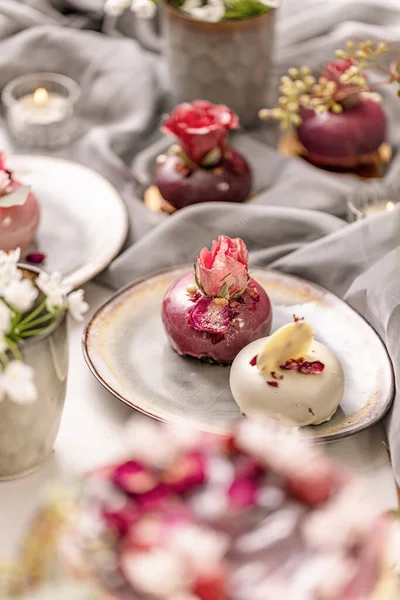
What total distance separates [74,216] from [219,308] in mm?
279

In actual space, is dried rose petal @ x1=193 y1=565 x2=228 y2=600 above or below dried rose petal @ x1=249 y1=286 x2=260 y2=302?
above

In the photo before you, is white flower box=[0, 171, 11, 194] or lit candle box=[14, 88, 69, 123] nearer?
white flower box=[0, 171, 11, 194]

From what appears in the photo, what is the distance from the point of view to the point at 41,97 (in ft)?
3.29

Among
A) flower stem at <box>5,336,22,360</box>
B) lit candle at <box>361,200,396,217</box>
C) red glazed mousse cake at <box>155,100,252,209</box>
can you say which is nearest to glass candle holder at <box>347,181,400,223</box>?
lit candle at <box>361,200,396,217</box>

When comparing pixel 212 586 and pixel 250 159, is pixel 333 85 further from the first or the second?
pixel 212 586

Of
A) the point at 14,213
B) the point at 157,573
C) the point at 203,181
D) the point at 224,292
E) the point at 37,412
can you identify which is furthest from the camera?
the point at 203,181

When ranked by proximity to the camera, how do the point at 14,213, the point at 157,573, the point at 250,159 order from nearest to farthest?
1. the point at 157,573
2. the point at 14,213
3. the point at 250,159

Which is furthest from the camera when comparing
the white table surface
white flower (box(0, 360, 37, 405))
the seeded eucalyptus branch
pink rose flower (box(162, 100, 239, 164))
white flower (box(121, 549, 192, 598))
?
pink rose flower (box(162, 100, 239, 164))

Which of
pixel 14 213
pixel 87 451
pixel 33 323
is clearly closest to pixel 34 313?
pixel 33 323

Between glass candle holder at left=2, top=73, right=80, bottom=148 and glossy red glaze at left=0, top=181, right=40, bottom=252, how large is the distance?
240 millimetres

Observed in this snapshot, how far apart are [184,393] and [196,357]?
0.13 feet

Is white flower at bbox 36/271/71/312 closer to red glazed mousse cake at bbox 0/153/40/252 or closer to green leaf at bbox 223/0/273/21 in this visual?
red glazed mousse cake at bbox 0/153/40/252

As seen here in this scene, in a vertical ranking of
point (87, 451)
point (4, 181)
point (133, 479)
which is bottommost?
point (87, 451)

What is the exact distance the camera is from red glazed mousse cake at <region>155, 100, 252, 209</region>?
2.71ft
